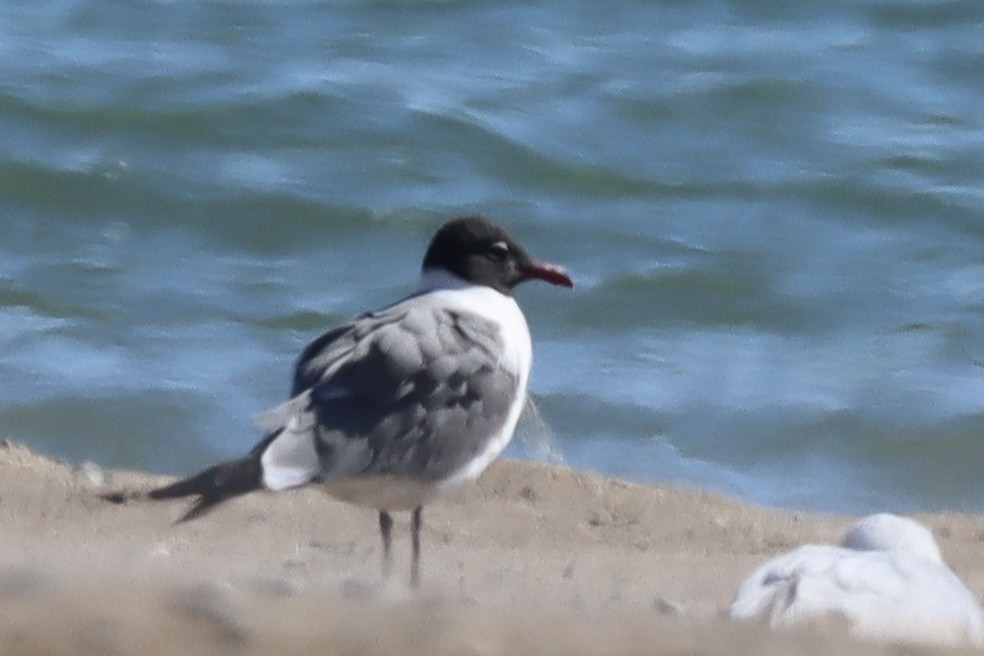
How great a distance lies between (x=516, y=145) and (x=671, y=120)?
117 cm

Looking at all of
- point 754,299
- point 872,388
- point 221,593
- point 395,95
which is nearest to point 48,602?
point 221,593

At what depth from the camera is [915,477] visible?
7766 millimetres

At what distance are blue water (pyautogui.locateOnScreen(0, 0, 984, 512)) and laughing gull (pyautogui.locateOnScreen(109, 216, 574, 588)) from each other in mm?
1982

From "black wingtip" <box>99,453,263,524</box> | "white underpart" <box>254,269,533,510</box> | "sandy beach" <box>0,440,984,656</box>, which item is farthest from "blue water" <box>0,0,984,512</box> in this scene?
"black wingtip" <box>99,453,263,524</box>

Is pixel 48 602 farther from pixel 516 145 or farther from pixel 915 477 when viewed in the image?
pixel 516 145

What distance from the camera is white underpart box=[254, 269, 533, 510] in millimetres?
5309

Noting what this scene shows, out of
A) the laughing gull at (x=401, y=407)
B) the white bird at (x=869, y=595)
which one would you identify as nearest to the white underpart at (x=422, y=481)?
the laughing gull at (x=401, y=407)

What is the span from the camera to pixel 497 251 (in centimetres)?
625

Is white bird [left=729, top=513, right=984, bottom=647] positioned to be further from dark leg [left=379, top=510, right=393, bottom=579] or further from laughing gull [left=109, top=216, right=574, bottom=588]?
dark leg [left=379, top=510, right=393, bottom=579]

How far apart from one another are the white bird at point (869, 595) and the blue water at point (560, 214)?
2876 millimetres

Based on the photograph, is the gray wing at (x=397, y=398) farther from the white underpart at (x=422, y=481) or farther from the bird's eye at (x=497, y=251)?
the bird's eye at (x=497, y=251)

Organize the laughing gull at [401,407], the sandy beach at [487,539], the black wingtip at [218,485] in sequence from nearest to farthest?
the sandy beach at [487,539], the black wingtip at [218,485], the laughing gull at [401,407]

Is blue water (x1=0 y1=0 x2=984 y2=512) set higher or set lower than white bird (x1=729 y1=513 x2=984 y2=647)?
lower

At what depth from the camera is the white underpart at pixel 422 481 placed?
5309 mm
